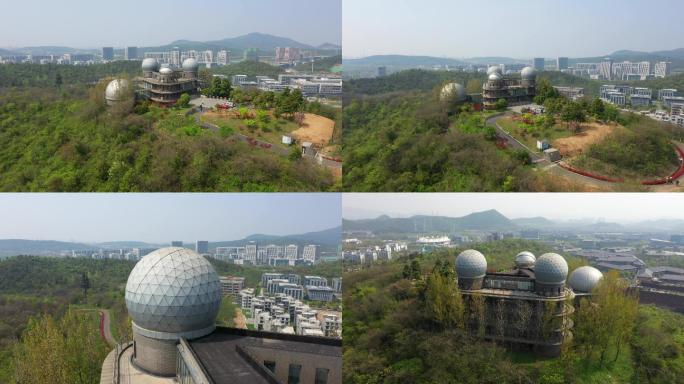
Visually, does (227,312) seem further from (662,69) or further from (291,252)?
(662,69)

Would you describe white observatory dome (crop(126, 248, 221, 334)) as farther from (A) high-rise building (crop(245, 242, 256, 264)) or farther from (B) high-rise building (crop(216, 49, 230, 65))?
(A) high-rise building (crop(245, 242, 256, 264))

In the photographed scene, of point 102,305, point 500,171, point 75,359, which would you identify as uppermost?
point 500,171

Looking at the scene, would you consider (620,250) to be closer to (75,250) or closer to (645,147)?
(645,147)

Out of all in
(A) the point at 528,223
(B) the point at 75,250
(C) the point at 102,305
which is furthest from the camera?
(B) the point at 75,250

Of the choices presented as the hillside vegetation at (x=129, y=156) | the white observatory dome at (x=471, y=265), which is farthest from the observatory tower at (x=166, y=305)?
the white observatory dome at (x=471, y=265)

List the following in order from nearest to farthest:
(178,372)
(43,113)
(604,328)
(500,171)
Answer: (178,372) < (604,328) < (500,171) < (43,113)

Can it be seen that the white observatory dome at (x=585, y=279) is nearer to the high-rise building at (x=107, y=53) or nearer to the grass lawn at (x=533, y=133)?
the grass lawn at (x=533, y=133)

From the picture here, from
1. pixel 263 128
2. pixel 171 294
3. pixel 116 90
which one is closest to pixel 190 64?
pixel 116 90

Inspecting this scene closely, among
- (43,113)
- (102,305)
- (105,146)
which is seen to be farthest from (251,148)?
(102,305)
